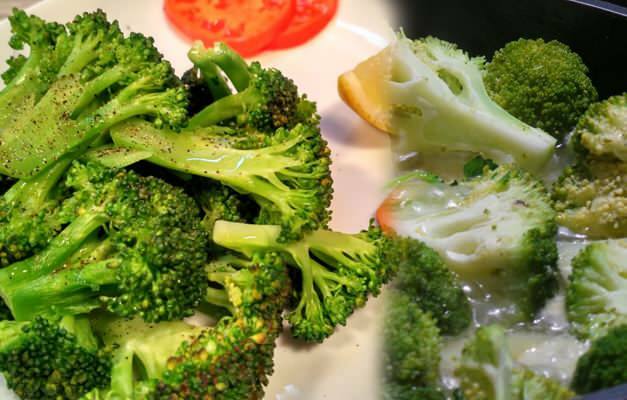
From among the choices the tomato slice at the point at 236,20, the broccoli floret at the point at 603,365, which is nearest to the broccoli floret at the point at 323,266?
the broccoli floret at the point at 603,365

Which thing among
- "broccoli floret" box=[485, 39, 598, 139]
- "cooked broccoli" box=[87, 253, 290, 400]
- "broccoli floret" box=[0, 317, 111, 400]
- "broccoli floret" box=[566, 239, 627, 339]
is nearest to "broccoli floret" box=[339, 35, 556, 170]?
"broccoli floret" box=[485, 39, 598, 139]

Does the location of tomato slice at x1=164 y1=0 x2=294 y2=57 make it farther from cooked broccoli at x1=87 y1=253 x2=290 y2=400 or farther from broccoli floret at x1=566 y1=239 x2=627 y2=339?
broccoli floret at x1=566 y1=239 x2=627 y2=339

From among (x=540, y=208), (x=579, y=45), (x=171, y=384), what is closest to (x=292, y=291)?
(x=171, y=384)

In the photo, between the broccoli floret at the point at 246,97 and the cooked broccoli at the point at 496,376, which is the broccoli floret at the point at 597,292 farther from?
the broccoli floret at the point at 246,97

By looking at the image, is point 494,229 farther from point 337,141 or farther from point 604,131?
point 337,141

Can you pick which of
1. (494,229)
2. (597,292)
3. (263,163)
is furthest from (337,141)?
(597,292)

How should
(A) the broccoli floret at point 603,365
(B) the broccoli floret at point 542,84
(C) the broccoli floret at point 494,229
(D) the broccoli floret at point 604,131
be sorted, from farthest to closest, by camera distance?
(B) the broccoli floret at point 542,84 → (D) the broccoli floret at point 604,131 → (C) the broccoli floret at point 494,229 → (A) the broccoli floret at point 603,365

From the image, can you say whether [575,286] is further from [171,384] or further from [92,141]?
[92,141]
